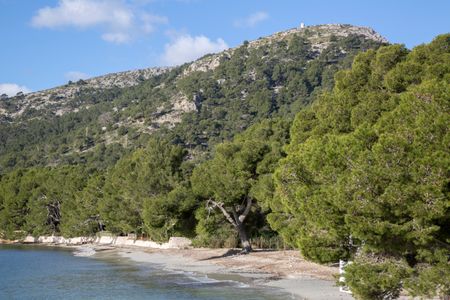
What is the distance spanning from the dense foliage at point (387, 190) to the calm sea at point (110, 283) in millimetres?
8174

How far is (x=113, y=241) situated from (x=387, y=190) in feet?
188

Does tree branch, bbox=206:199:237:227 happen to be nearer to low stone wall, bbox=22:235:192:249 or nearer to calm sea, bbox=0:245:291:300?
calm sea, bbox=0:245:291:300

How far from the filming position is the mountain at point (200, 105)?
107 metres

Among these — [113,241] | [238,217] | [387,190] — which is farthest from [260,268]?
[113,241]

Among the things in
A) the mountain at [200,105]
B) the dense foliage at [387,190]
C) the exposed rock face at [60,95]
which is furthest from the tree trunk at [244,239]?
the exposed rock face at [60,95]

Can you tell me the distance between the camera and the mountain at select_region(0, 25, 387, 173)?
4213 inches

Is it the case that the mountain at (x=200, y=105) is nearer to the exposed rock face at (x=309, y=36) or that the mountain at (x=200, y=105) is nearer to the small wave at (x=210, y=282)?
the exposed rock face at (x=309, y=36)

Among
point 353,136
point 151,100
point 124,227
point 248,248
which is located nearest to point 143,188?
point 124,227

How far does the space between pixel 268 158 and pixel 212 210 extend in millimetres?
6625

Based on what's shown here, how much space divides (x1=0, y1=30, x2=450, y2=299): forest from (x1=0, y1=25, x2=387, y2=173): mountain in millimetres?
2722

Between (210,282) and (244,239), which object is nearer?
(210,282)

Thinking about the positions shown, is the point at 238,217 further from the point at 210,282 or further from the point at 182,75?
the point at 182,75

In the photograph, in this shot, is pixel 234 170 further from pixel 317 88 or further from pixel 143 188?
pixel 317 88

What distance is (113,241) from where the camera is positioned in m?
68.4
